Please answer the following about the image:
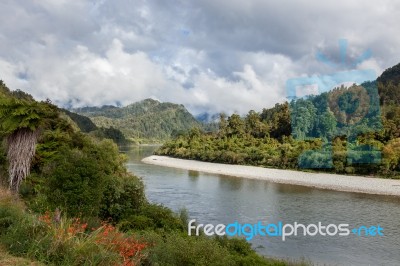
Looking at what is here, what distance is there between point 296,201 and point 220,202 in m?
7.75

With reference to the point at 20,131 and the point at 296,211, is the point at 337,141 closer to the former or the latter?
the point at 296,211

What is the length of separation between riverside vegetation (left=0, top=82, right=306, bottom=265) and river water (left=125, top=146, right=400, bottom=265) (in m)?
6.36

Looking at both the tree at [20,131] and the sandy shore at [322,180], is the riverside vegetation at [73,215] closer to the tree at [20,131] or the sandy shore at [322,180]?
the tree at [20,131]

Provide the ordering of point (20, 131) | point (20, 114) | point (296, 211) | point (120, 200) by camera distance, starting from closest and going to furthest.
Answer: point (20, 114) < point (20, 131) < point (120, 200) < point (296, 211)

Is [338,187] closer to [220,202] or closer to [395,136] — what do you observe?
[220,202]

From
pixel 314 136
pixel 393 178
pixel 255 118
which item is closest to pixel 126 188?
pixel 393 178

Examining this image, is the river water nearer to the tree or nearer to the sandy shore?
the sandy shore

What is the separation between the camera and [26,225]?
7.53m

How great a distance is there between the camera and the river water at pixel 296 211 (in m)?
21.4

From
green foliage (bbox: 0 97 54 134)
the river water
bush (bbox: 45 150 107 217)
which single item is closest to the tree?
green foliage (bbox: 0 97 54 134)

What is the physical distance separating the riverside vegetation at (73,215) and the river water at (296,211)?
6.36 metres

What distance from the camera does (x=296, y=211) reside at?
109ft

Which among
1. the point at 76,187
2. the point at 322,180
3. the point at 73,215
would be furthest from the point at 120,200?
the point at 322,180

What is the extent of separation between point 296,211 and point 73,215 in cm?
2334
